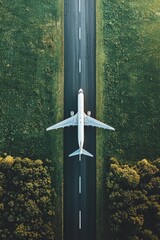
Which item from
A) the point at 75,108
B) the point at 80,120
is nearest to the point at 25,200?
the point at 80,120

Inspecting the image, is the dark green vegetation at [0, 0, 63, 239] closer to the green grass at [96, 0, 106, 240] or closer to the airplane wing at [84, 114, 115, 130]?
the airplane wing at [84, 114, 115, 130]

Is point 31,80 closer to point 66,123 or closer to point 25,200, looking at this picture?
point 66,123

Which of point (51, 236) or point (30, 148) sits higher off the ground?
point (30, 148)

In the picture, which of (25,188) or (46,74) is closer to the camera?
(25,188)

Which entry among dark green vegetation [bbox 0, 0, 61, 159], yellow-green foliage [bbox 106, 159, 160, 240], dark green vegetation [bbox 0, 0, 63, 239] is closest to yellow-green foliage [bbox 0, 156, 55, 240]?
dark green vegetation [bbox 0, 0, 63, 239]

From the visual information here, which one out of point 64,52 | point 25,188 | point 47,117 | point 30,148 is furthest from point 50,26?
point 25,188

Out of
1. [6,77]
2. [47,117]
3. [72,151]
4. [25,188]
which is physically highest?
[6,77]

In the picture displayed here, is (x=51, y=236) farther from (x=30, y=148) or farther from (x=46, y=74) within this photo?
(x=46, y=74)
